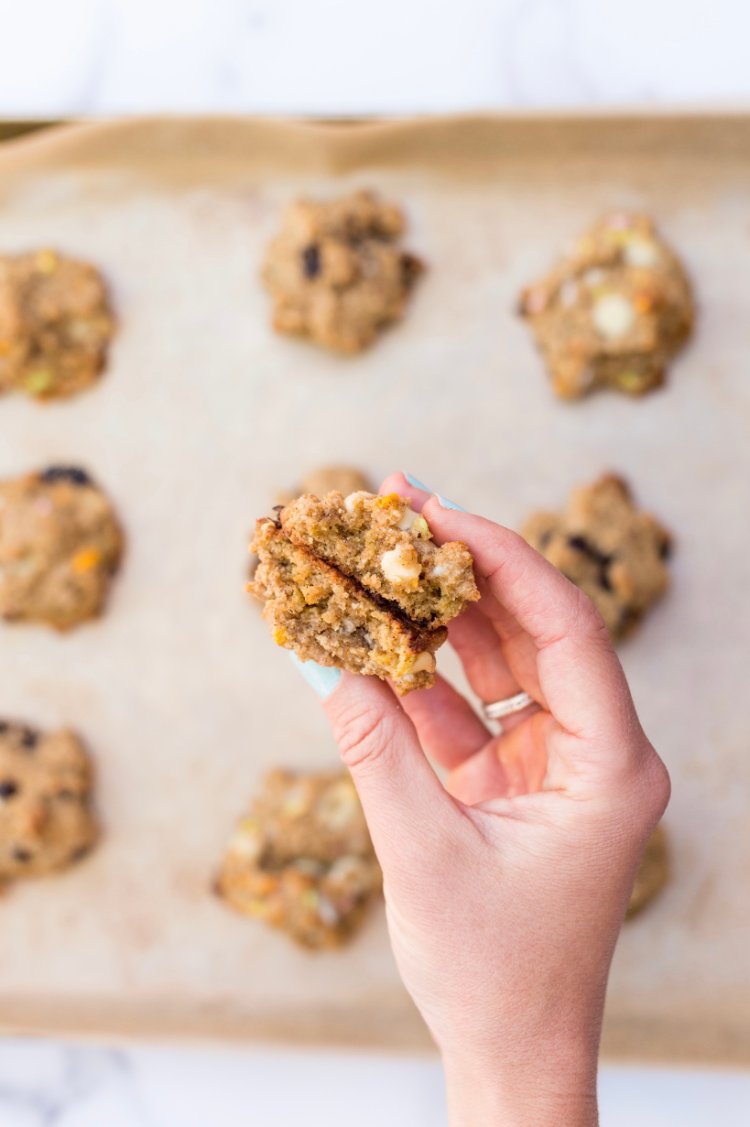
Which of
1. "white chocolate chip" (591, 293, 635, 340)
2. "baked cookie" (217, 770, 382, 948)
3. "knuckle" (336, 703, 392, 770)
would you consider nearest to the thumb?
"knuckle" (336, 703, 392, 770)

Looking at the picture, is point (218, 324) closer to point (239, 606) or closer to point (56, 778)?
point (239, 606)

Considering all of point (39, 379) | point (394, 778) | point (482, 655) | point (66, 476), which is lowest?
point (394, 778)

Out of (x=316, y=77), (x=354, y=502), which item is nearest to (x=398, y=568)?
(x=354, y=502)

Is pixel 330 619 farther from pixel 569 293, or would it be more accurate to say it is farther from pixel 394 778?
pixel 569 293

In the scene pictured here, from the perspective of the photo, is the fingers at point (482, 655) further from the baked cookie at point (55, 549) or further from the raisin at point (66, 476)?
the raisin at point (66, 476)

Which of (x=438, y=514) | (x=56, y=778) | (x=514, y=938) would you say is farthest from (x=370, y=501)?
(x=56, y=778)
